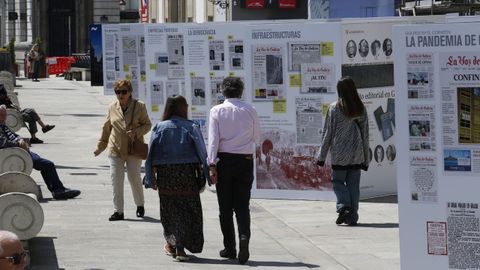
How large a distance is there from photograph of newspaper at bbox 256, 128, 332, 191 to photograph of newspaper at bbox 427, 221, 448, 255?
7644mm

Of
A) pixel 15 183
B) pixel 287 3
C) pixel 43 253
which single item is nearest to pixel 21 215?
pixel 43 253

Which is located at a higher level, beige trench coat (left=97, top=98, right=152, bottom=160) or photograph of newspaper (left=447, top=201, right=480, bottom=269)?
beige trench coat (left=97, top=98, right=152, bottom=160)

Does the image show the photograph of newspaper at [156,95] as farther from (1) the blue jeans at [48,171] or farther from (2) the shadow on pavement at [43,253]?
(2) the shadow on pavement at [43,253]

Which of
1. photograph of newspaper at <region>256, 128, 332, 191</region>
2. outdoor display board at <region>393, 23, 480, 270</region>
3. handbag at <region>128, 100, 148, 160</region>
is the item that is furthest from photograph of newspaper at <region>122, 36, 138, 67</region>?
outdoor display board at <region>393, 23, 480, 270</region>

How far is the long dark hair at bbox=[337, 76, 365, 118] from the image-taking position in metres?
13.7

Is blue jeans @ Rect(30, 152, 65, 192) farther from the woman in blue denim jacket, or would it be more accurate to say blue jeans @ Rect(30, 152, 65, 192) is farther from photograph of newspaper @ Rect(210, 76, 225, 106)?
the woman in blue denim jacket

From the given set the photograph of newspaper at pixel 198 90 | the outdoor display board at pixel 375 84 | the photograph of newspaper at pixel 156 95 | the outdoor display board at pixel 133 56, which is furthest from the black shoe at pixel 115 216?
the outdoor display board at pixel 133 56

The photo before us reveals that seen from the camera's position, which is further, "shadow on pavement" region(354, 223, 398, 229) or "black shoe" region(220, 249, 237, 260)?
"shadow on pavement" region(354, 223, 398, 229)

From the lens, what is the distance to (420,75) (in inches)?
320

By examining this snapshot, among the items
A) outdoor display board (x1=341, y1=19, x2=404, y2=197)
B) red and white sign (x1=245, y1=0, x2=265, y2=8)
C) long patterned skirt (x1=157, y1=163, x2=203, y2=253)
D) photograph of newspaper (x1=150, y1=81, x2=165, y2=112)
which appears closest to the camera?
long patterned skirt (x1=157, y1=163, x2=203, y2=253)

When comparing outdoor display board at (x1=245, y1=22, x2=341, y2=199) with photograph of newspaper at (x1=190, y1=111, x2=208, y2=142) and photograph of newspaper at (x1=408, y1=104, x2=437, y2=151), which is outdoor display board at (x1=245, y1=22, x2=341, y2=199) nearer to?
photograph of newspaper at (x1=190, y1=111, x2=208, y2=142)

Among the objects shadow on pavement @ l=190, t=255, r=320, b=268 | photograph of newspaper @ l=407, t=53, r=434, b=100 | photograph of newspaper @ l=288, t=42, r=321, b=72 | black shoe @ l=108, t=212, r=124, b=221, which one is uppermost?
photograph of newspaper @ l=288, t=42, r=321, b=72

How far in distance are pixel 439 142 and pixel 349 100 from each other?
566 cm

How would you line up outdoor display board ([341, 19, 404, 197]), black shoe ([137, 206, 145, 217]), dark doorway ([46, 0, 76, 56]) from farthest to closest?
dark doorway ([46, 0, 76, 56]) < outdoor display board ([341, 19, 404, 197]) < black shoe ([137, 206, 145, 217])
